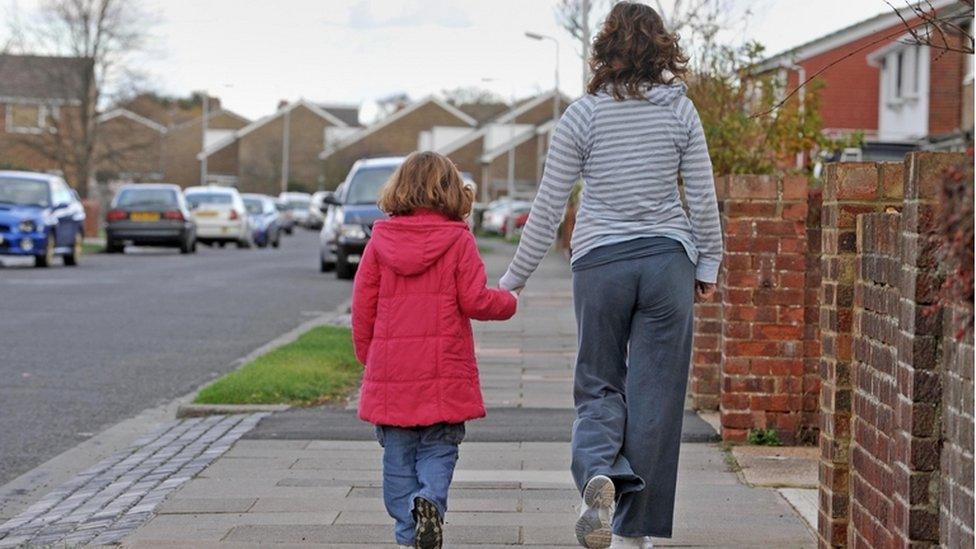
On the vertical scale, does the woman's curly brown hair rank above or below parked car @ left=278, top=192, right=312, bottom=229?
above

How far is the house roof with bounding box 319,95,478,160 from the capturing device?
106694 mm

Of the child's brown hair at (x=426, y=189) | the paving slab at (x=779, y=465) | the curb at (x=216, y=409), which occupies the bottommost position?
the curb at (x=216, y=409)

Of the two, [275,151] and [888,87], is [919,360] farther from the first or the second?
[275,151]

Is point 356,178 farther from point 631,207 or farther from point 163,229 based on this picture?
point 631,207

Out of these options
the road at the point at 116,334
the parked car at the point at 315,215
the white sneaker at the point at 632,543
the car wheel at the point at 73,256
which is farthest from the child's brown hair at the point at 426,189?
the parked car at the point at 315,215

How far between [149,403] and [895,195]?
6.32 metres

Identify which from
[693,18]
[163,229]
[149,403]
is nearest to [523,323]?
[693,18]

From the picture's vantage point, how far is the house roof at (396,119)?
4201 inches

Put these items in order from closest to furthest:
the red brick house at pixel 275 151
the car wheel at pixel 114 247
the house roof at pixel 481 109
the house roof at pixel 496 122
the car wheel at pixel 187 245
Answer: the car wheel at pixel 187 245 < the car wheel at pixel 114 247 < the house roof at pixel 496 122 < the red brick house at pixel 275 151 < the house roof at pixel 481 109

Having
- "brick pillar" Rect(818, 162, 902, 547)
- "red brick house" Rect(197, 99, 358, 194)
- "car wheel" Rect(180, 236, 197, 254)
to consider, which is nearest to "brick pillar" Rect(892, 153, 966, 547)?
"brick pillar" Rect(818, 162, 902, 547)

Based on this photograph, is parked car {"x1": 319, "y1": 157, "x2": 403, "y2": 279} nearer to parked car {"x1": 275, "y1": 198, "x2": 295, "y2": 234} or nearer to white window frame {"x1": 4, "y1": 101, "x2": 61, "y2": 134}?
parked car {"x1": 275, "y1": 198, "x2": 295, "y2": 234}

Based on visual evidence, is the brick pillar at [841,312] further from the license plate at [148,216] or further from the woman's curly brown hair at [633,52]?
the license plate at [148,216]

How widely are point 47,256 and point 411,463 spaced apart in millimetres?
22909

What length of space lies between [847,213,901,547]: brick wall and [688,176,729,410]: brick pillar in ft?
13.5
